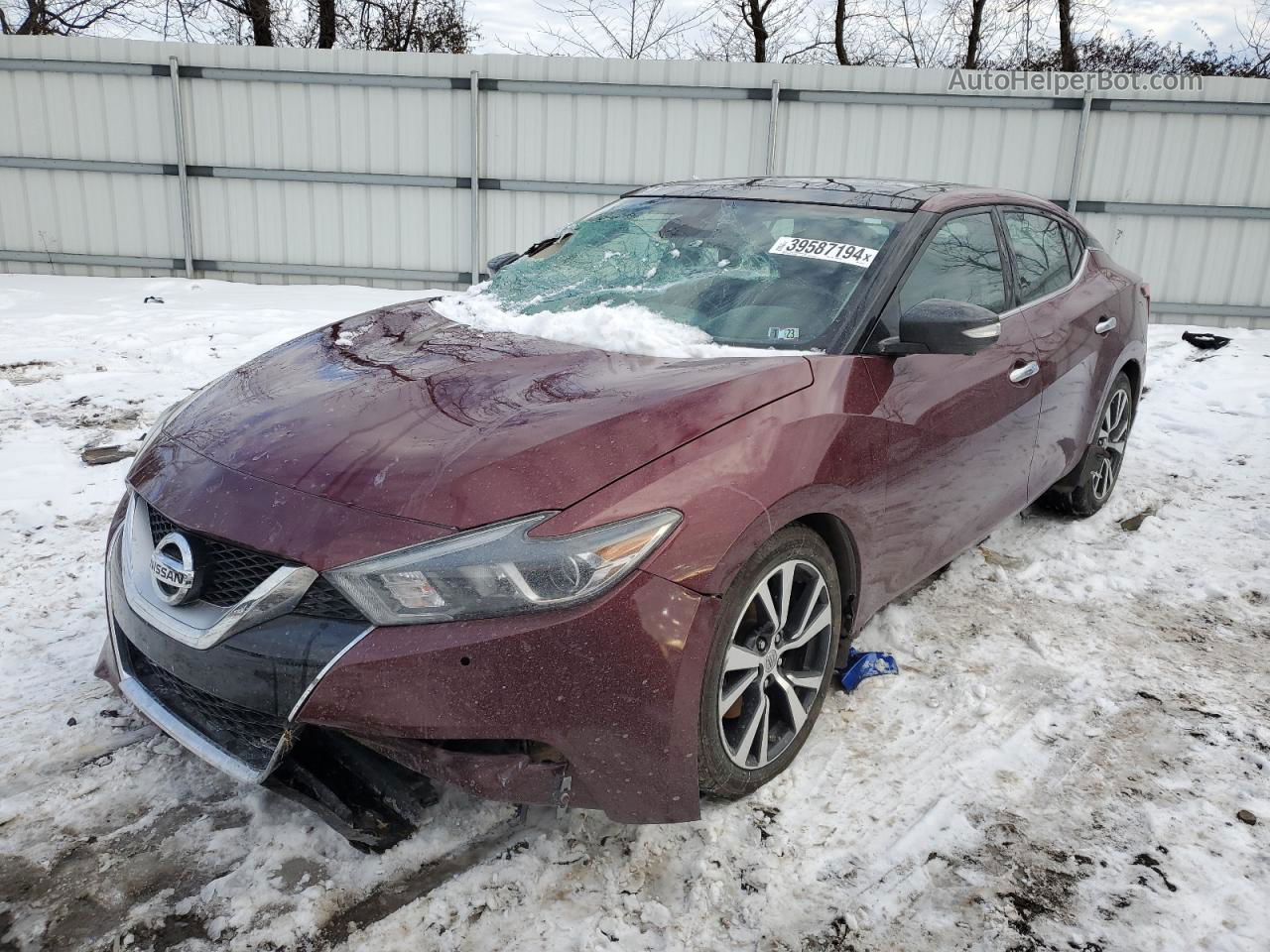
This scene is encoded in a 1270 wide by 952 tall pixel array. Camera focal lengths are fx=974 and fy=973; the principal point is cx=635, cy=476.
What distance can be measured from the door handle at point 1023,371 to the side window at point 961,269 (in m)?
0.22

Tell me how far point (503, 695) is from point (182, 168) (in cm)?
1072

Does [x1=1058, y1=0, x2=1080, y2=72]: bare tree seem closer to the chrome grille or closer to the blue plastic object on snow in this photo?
the blue plastic object on snow

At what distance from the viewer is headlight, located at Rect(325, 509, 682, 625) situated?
194 centimetres

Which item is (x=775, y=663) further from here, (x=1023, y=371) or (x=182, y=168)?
(x=182, y=168)

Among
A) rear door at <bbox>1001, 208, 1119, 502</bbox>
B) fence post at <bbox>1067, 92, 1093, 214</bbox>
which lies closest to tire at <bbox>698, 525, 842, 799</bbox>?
rear door at <bbox>1001, 208, 1119, 502</bbox>

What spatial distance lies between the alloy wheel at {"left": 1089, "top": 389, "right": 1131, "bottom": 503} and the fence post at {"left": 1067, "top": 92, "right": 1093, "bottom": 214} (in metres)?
6.59

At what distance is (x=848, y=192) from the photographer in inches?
134

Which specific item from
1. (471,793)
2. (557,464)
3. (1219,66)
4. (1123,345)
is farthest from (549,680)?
(1219,66)

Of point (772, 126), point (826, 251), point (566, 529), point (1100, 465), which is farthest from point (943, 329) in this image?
point (772, 126)

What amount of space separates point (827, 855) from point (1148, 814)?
0.87m

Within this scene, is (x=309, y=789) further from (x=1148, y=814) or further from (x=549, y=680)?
(x=1148, y=814)

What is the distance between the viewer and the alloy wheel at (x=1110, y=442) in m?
4.49

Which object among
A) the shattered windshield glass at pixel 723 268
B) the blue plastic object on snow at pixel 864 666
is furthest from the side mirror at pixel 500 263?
the blue plastic object on snow at pixel 864 666

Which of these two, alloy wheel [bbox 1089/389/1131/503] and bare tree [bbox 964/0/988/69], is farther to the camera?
bare tree [bbox 964/0/988/69]
